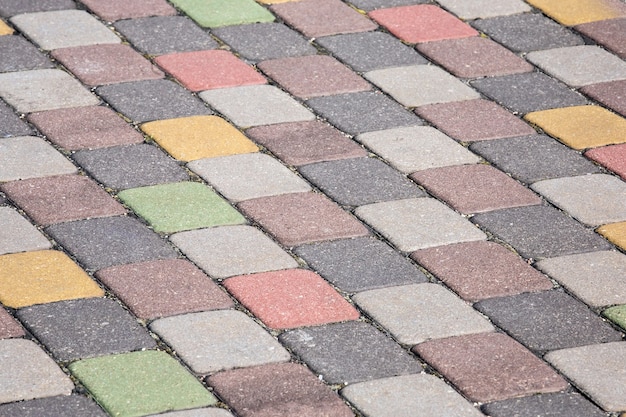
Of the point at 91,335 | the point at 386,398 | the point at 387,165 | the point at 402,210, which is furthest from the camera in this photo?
the point at 387,165

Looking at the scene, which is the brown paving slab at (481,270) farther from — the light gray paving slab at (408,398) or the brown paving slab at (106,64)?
the brown paving slab at (106,64)

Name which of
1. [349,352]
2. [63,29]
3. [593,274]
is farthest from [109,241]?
[63,29]

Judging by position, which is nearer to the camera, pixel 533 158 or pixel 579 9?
pixel 533 158

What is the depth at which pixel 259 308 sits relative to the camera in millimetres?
2949

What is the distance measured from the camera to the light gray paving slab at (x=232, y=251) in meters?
3.11

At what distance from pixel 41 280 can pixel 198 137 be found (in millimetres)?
864

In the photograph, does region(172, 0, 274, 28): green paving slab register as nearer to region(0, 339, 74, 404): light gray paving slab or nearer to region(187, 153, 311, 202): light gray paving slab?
region(187, 153, 311, 202): light gray paving slab

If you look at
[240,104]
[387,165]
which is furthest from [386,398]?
[240,104]

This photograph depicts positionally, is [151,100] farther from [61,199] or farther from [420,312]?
Answer: [420,312]

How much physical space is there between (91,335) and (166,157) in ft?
2.97

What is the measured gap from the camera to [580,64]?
426cm

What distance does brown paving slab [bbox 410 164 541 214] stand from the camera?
344cm

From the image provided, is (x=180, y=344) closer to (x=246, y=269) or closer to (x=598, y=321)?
(x=246, y=269)

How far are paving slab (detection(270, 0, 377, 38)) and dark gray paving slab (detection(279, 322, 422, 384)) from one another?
1728 mm
